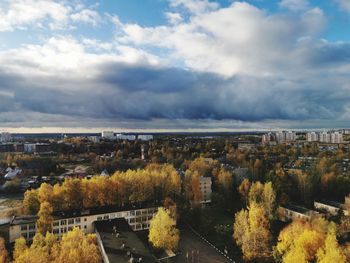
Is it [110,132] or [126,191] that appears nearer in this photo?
[126,191]

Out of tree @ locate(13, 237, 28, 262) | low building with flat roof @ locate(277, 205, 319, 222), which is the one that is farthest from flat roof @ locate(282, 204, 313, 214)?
tree @ locate(13, 237, 28, 262)

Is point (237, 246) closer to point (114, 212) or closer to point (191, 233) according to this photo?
point (191, 233)

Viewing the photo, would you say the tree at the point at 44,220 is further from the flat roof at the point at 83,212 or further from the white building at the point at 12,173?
the white building at the point at 12,173

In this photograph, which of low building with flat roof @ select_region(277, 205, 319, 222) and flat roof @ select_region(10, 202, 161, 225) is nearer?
flat roof @ select_region(10, 202, 161, 225)

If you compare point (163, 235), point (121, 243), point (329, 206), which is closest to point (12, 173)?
point (121, 243)

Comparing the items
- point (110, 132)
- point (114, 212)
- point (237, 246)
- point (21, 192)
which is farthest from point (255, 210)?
point (110, 132)

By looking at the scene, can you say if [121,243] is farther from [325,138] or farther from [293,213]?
[325,138]

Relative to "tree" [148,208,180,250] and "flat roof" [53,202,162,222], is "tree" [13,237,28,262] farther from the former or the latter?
"tree" [148,208,180,250]

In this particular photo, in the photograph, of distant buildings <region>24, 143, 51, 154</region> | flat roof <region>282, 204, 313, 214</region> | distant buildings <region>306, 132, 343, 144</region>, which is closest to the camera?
flat roof <region>282, 204, 313, 214</region>
